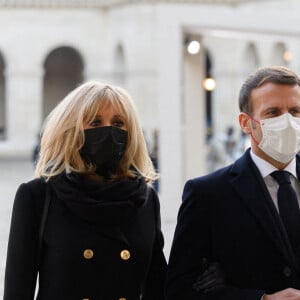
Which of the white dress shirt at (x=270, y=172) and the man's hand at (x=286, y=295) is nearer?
the man's hand at (x=286, y=295)

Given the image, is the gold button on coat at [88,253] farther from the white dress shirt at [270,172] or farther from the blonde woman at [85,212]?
the white dress shirt at [270,172]

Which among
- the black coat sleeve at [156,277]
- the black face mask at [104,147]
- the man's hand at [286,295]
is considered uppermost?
the black face mask at [104,147]

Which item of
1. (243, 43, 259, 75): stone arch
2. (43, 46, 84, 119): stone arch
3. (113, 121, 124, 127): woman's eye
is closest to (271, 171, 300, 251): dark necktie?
(113, 121, 124, 127): woman's eye

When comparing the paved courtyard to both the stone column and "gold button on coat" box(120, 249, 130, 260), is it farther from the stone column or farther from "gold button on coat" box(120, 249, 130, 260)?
"gold button on coat" box(120, 249, 130, 260)

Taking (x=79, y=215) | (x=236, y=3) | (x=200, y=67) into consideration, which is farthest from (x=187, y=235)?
(x=236, y=3)

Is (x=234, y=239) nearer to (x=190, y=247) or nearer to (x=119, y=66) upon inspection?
(x=190, y=247)

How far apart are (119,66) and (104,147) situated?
36.9 metres

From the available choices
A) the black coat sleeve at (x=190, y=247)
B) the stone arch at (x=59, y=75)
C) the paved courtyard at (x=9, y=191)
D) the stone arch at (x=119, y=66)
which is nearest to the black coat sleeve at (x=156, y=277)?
the black coat sleeve at (x=190, y=247)

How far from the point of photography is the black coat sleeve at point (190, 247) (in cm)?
379

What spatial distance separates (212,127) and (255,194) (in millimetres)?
35414

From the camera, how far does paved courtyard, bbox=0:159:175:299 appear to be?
11637 millimetres

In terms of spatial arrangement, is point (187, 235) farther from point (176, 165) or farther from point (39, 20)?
point (39, 20)

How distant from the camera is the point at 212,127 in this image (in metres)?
39.1

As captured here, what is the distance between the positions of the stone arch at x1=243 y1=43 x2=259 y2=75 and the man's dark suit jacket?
115 feet
